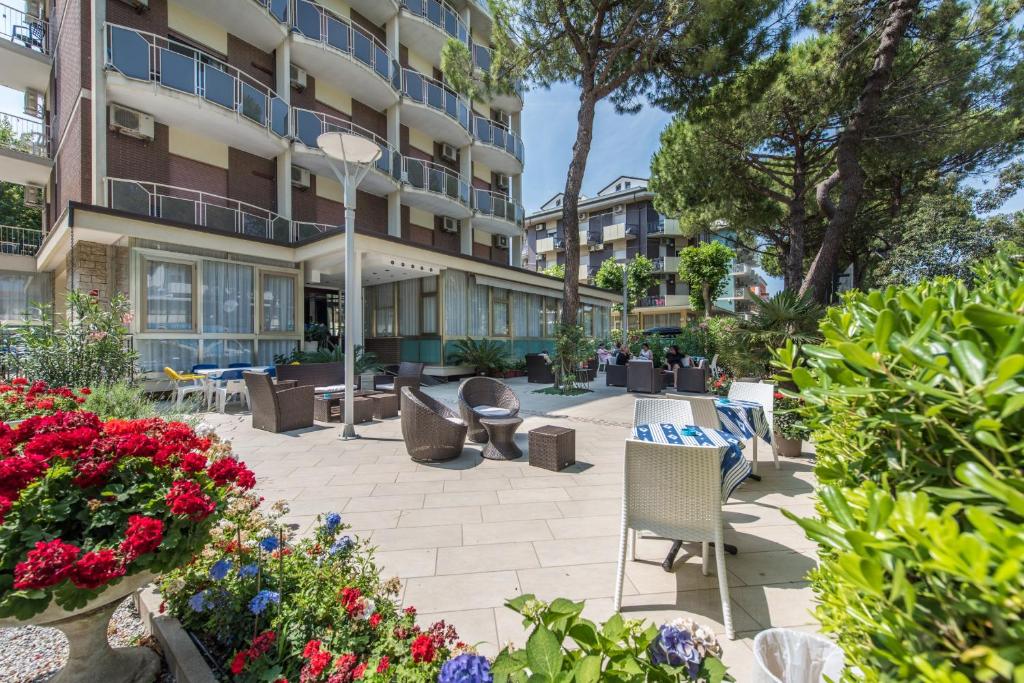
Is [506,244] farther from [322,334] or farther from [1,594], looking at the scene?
[1,594]

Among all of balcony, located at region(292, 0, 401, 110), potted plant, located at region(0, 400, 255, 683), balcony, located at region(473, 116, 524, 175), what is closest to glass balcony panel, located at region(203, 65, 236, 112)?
balcony, located at region(292, 0, 401, 110)

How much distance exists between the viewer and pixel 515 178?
21.4m

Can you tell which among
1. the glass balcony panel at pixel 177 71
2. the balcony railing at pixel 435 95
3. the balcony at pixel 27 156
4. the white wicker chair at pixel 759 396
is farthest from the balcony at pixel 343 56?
the white wicker chair at pixel 759 396

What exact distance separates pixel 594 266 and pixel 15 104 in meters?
33.4

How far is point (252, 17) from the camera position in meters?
11.3

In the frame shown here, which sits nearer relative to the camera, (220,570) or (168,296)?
(220,570)

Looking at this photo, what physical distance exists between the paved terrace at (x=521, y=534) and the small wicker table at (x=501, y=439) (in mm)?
138

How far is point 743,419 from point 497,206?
16.6 metres

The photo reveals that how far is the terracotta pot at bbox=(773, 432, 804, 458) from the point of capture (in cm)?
485

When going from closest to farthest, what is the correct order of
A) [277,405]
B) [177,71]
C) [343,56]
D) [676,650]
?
[676,650] → [277,405] → [177,71] → [343,56]

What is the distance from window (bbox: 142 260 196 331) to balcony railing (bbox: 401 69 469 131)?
10.4 metres

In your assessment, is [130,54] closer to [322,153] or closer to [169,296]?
[322,153]

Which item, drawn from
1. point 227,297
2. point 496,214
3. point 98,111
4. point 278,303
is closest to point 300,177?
point 98,111

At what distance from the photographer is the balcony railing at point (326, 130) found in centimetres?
1234
